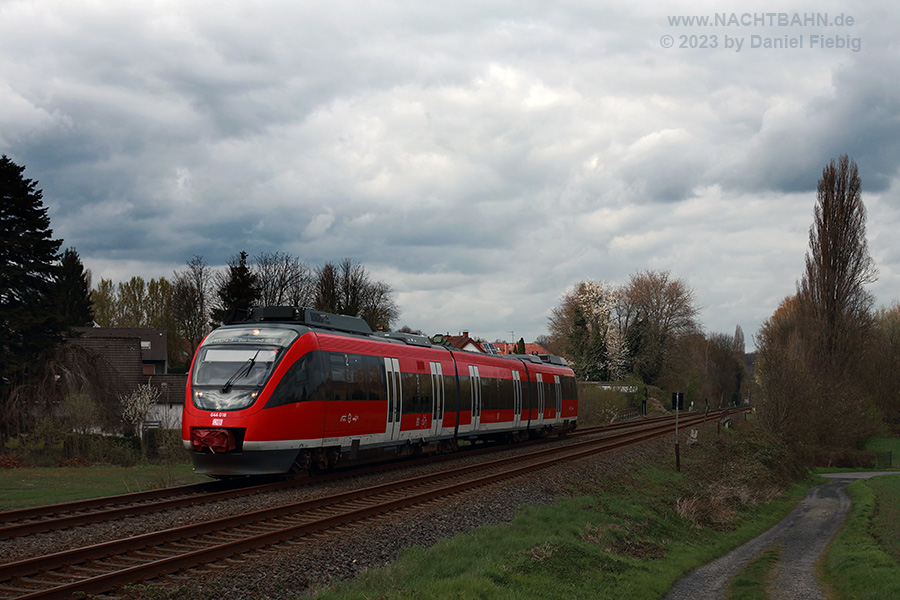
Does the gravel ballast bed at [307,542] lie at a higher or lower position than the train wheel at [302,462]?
lower

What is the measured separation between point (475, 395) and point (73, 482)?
1326 centimetres

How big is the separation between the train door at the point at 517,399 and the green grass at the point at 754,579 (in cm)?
1232

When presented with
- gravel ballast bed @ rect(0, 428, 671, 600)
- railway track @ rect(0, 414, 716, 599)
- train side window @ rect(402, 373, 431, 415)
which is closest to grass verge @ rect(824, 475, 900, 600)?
gravel ballast bed @ rect(0, 428, 671, 600)

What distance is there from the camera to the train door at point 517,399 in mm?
32281

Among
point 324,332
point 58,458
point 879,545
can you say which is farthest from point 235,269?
point 879,545

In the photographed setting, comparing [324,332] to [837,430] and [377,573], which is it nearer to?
[377,573]

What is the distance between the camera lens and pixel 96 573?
9.06 metres

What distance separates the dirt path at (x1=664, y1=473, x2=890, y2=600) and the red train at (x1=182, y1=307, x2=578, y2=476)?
27.2ft

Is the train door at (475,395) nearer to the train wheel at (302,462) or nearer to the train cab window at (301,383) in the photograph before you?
the train wheel at (302,462)

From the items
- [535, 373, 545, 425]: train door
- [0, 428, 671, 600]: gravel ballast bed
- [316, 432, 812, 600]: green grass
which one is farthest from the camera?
[535, 373, 545, 425]: train door

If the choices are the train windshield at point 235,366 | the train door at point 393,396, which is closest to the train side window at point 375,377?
the train door at point 393,396

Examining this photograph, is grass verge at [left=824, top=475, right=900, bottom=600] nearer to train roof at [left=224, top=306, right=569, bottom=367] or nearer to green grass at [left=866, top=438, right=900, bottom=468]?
Result: train roof at [left=224, top=306, right=569, bottom=367]

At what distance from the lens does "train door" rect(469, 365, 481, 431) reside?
27.9 metres

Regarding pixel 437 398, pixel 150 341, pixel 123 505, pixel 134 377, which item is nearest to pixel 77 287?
pixel 150 341
